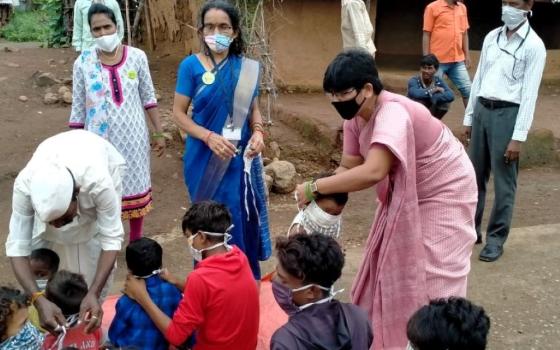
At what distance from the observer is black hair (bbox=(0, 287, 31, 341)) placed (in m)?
2.17

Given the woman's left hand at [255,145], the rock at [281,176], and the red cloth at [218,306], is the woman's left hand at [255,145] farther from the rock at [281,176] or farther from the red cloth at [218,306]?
the rock at [281,176]

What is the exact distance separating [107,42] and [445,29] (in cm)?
432

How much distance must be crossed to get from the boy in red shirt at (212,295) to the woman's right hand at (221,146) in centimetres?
56

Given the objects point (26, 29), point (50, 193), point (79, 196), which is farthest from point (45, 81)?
point (26, 29)

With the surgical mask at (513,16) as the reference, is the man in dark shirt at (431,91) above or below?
below

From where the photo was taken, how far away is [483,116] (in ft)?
14.0

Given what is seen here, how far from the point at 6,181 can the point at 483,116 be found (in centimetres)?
416

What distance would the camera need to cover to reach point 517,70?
4.08 m

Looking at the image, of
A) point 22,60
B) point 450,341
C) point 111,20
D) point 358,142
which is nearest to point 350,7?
point 111,20

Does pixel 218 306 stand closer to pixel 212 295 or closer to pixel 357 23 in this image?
pixel 212 295

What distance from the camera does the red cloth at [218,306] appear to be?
257 centimetres

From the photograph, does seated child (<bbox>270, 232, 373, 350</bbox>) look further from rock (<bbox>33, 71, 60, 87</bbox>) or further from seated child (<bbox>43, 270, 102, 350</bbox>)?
rock (<bbox>33, 71, 60, 87</bbox>)

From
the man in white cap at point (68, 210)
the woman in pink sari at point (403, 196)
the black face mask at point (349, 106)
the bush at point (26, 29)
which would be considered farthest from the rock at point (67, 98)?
the bush at point (26, 29)

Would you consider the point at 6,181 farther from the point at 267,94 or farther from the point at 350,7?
the point at 350,7
